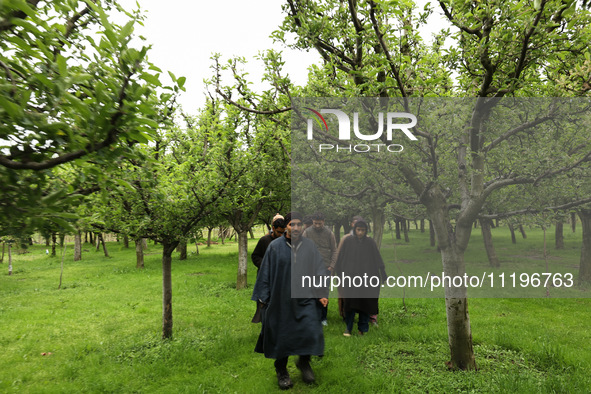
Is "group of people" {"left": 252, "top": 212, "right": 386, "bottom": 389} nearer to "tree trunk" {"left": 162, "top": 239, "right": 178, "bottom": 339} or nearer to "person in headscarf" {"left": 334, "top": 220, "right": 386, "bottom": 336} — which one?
"person in headscarf" {"left": 334, "top": 220, "right": 386, "bottom": 336}

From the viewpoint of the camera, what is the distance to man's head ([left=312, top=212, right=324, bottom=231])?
660 cm

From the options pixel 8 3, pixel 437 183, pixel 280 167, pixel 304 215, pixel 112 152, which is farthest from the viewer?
pixel 280 167

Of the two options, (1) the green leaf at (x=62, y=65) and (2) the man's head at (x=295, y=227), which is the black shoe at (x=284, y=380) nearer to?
(2) the man's head at (x=295, y=227)

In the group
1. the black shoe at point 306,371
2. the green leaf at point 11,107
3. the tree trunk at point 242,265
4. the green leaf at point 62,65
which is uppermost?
the green leaf at point 62,65

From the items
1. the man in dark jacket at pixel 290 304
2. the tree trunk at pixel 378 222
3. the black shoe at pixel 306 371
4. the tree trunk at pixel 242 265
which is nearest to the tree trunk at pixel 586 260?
the tree trunk at pixel 378 222

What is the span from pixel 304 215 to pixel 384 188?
1388mm

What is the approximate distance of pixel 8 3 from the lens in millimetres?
1844

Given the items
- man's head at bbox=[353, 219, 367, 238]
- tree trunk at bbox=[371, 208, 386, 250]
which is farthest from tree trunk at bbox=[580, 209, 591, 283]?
tree trunk at bbox=[371, 208, 386, 250]

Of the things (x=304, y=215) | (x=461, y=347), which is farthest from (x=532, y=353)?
(x=304, y=215)

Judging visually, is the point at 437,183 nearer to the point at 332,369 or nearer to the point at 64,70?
the point at 332,369

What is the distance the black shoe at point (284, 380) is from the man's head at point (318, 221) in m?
2.71

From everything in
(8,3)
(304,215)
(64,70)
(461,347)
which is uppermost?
(8,3)

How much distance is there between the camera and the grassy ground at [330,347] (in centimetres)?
517

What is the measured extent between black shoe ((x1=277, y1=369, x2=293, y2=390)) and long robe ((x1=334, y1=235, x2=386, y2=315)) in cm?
241
